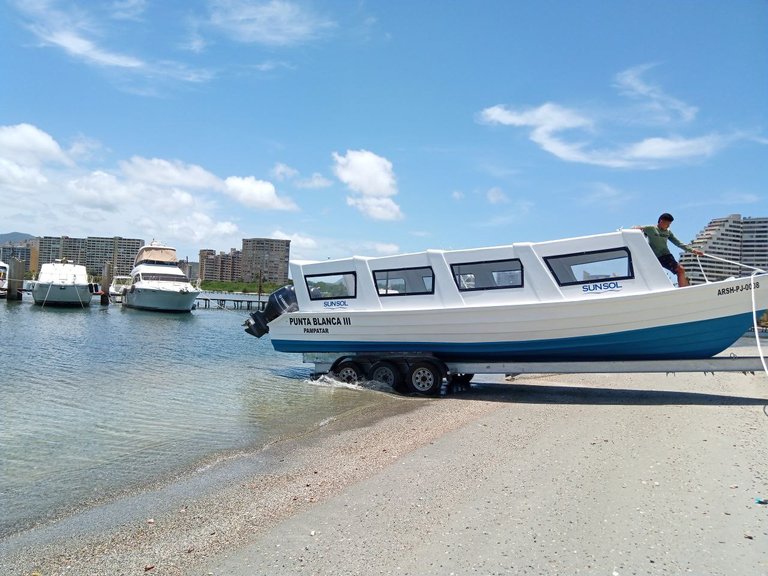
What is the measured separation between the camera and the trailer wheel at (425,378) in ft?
50.2

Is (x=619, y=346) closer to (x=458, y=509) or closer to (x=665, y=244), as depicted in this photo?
→ (x=665, y=244)

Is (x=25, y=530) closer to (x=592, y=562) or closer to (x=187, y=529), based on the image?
(x=187, y=529)

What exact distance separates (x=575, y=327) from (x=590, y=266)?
1.46 m

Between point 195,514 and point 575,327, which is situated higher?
point 575,327

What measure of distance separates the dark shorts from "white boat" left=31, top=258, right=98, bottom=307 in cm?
6004

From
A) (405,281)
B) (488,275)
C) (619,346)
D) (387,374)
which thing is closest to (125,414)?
(387,374)

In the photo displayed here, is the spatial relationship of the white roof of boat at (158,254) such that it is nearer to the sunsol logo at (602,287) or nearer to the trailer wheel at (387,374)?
the trailer wheel at (387,374)

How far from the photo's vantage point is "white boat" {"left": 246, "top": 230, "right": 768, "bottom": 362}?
1280cm

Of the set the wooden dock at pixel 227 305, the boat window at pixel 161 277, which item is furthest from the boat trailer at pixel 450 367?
the wooden dock at pixel 227 305

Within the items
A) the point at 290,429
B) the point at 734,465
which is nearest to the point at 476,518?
the point at 734,465

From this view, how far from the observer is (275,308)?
18.1m

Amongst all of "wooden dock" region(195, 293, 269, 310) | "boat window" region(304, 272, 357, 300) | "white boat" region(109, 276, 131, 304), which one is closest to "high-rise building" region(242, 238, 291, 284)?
"wooden dock" region(195, 293, 269, 310)

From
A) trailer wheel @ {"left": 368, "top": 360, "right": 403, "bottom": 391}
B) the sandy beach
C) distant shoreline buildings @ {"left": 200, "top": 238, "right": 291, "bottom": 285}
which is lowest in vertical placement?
the sandy beach

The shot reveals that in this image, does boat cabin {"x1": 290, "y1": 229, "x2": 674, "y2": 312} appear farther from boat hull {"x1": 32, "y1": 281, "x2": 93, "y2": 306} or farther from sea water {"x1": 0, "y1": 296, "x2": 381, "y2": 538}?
boat hull {"x1": 32, "y1": 281, "x2": 93, "y2": 306}
